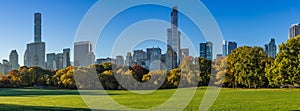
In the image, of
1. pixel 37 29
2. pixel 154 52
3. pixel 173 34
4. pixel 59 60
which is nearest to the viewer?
pixel 173 34

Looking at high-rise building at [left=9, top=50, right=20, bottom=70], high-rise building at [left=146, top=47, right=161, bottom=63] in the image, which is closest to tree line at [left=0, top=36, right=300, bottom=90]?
high-rise building at [left=146, top=47, right=161, bottom=63]

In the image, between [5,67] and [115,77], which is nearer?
[115,77]

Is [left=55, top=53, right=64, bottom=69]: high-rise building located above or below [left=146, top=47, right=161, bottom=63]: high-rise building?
below

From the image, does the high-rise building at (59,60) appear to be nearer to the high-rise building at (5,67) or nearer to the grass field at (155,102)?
the high-rise building at (5,67)

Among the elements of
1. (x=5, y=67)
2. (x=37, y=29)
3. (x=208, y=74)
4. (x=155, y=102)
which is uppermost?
(x=37, y=29)

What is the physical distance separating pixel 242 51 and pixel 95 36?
5879cm

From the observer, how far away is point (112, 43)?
47.4 feet

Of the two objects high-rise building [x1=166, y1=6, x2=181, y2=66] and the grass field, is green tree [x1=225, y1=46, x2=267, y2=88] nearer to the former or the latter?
high-rise building [x1=166, y1=6, x2=181, y2=66]

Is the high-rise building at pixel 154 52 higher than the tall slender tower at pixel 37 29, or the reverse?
the tall slender tower at pixel 37 29

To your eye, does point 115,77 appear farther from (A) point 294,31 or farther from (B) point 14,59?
(B) point 14,59

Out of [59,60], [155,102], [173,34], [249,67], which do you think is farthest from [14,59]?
[155,102]

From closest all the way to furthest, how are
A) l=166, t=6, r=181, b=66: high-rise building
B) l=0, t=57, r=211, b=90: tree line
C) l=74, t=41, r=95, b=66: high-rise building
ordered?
1. l=74, t=41, r=95, b=66: high-rise building
2. l=166, t=6, r=181, b=66: high-rise building
3. l=0, t=57, r=211, b=90: tree line

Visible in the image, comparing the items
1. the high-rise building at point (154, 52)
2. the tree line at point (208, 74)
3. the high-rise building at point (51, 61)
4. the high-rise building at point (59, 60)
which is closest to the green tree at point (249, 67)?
the tree line at point (208, 74)

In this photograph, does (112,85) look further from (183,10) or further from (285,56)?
(183,10)
